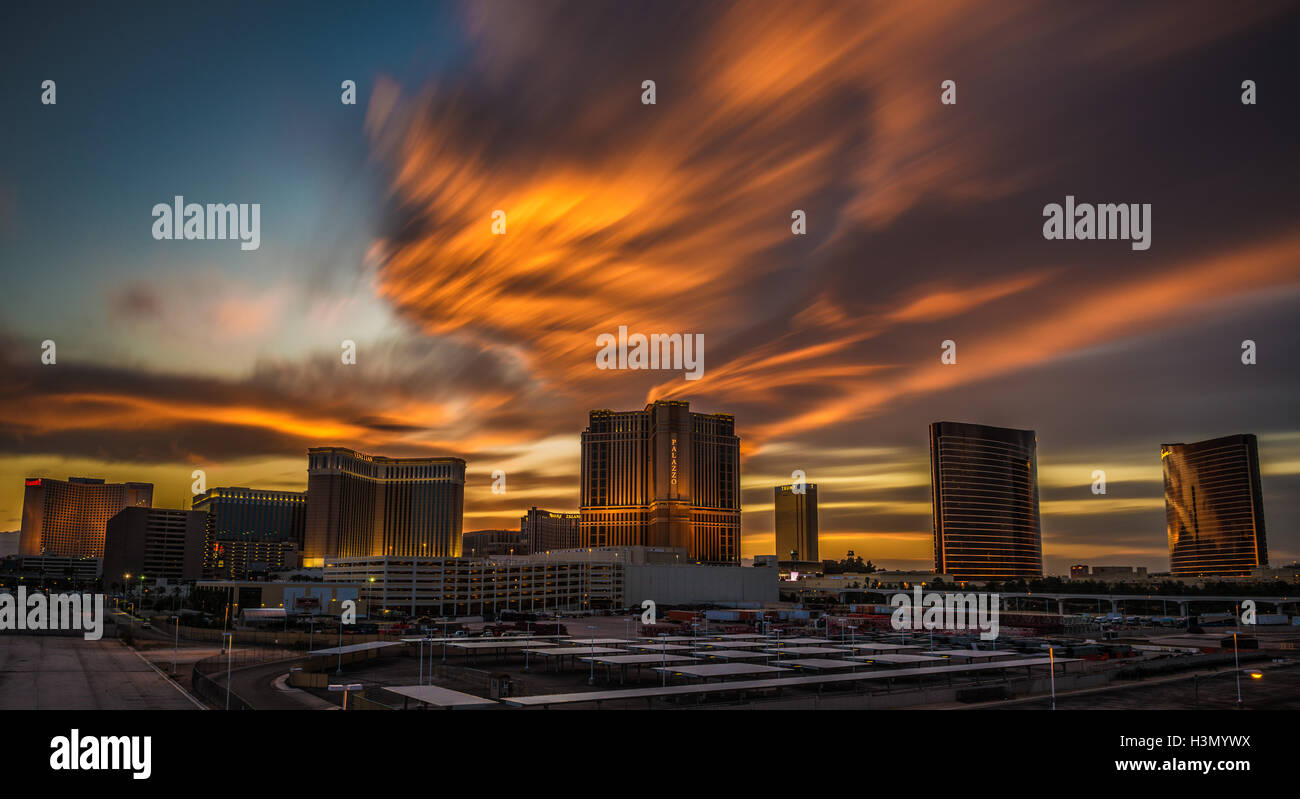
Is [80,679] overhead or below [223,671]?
below

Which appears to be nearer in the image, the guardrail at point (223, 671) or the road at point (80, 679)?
the guardrail at point (223, 671)

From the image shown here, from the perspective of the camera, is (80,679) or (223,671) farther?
(223,671)

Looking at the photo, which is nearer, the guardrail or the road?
the guardrail
